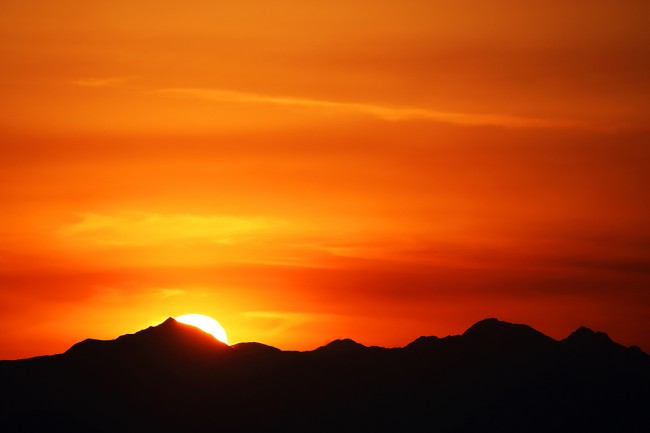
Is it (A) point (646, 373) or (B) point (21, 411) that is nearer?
(B) point (21, 411)

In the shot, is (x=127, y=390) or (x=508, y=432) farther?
(x=127, y=390)

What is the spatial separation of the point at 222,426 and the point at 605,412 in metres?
53.9

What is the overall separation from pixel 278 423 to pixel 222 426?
8.05 m

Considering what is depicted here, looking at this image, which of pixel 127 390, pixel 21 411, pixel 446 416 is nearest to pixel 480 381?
pixel 446 416

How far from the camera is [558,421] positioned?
600ft

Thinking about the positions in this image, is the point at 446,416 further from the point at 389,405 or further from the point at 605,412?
the point at 605,412

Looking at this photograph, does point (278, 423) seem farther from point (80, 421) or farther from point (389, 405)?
point (80, 421)

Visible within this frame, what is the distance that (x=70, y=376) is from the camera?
637 feet

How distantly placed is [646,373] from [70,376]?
80.9m

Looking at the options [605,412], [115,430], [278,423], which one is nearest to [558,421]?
[605,412]

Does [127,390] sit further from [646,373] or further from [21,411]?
[646,373]

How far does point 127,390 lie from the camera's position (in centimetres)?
19788

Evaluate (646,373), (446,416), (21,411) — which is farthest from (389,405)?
(21,411)

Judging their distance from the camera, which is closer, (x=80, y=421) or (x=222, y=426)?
(x=80, y=421)
